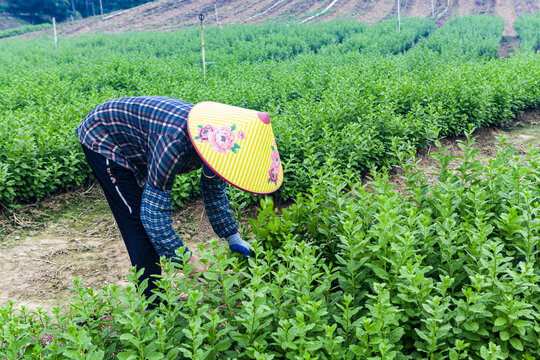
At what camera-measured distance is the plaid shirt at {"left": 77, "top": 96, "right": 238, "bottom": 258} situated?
2602mm

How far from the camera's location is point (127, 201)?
3062 mm

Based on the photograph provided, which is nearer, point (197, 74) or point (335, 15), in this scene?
point (197, 74)

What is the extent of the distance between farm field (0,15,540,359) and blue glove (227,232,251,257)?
0.29ft

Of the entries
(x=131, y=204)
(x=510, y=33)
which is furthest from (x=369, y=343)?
(x=510, y=33)

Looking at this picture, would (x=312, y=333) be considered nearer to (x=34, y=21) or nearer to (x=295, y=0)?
(x=295, y=0)

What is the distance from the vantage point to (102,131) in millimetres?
3037

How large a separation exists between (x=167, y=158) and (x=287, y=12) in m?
33.9

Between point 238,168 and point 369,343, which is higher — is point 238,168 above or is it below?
above

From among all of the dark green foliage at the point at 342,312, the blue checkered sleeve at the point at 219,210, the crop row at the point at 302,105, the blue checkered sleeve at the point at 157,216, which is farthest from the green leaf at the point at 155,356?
the crop row at the point at 302,105

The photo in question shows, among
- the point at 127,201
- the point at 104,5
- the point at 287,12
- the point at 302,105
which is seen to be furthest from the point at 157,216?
the point at 104,5

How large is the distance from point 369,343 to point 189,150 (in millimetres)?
1372

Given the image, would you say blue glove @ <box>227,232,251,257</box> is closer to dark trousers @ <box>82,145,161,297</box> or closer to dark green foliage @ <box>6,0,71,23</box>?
dark trousers @ <box>82,145,161,297</box>

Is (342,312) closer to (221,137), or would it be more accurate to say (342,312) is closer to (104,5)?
(221,137)

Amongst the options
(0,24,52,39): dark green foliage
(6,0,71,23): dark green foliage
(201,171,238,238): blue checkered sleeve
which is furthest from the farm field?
(6,0,71,23): dark green foliage
